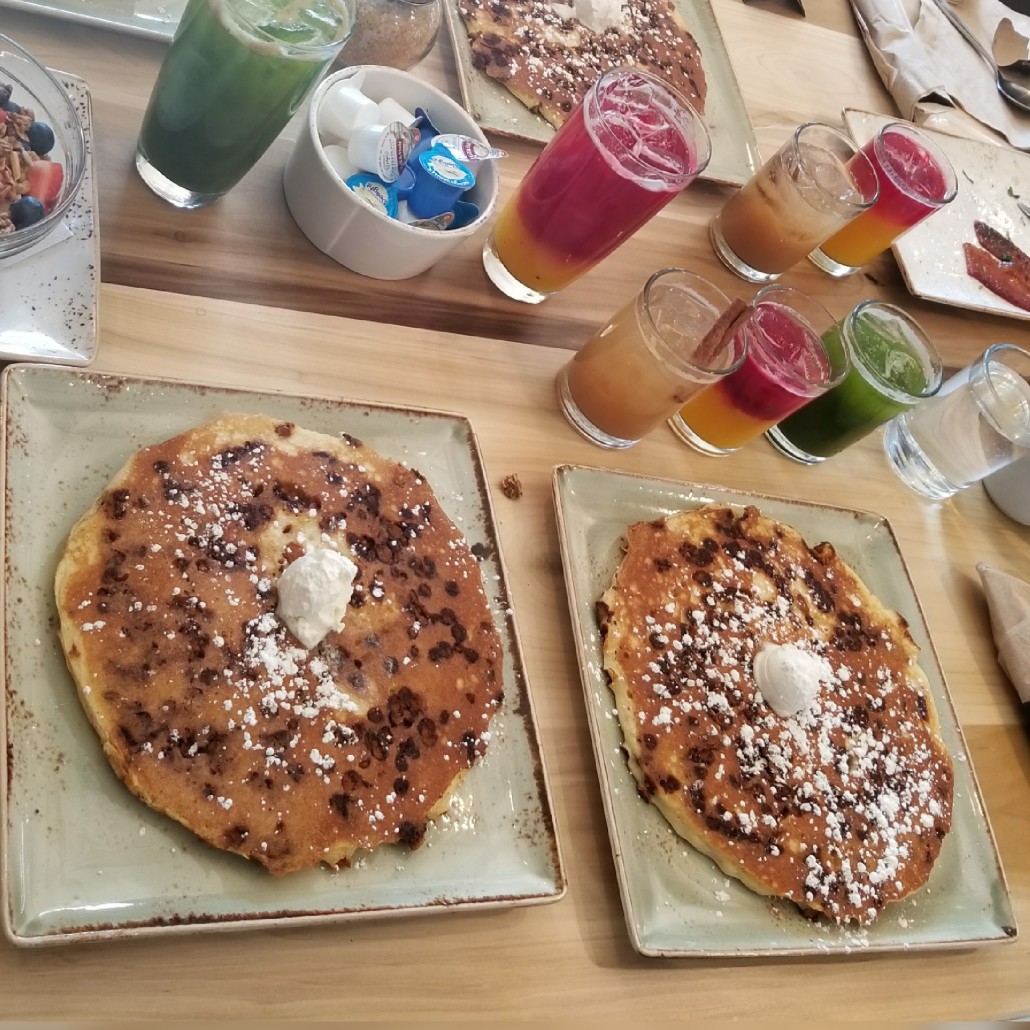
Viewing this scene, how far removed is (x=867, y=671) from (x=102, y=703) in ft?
3.05

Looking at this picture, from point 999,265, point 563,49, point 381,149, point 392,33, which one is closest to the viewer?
point 381,149

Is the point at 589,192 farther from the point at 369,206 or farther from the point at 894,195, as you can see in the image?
the point at 894,195

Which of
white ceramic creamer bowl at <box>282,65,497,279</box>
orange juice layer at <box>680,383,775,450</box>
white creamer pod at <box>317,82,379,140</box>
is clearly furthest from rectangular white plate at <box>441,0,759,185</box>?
orange juice layer at <box>680,383,775,450</box>

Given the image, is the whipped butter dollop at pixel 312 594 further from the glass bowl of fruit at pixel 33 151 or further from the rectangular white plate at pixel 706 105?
the rectangular white plate at pixel 706 105

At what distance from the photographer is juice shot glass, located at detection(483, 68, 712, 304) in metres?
1.19

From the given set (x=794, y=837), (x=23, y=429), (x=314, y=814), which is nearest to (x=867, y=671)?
(x=794, y=837)

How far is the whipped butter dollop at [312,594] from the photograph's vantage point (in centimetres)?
89

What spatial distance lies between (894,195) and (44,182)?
1288mm

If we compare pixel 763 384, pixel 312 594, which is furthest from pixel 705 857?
pixel 763 384

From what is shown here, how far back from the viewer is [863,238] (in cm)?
166

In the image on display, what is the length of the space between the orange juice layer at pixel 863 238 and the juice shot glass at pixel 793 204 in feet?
0.23

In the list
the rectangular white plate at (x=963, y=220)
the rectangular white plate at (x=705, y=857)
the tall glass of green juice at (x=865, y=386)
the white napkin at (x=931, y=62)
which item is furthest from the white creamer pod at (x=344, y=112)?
the white napkin at (x=931, y=62)

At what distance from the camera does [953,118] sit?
2.12 metres

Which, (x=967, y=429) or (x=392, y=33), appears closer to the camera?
(x=392, y=33)
